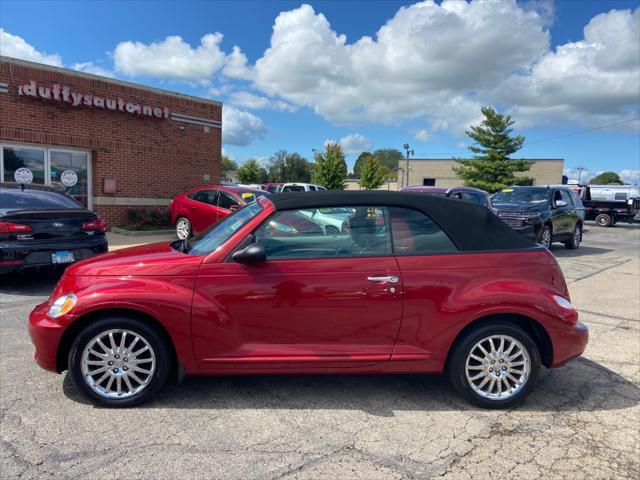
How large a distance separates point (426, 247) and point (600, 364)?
94.9 inches

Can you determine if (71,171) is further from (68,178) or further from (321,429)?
(321,429)

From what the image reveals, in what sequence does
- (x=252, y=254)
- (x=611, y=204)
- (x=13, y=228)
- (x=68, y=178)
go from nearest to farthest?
(x=252, y=254), (x=13, y=228), (x=68, y=178), (x=611, y=204)

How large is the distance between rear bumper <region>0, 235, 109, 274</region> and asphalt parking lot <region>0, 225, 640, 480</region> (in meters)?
2.22

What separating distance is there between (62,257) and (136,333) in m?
3.95

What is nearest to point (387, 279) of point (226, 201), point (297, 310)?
point (297, 310)

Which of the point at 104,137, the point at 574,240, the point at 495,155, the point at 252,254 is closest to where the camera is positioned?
the point at 252,254

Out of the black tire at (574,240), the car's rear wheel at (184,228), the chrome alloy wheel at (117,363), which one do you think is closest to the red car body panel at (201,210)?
the car's rear wheel at (184,228)

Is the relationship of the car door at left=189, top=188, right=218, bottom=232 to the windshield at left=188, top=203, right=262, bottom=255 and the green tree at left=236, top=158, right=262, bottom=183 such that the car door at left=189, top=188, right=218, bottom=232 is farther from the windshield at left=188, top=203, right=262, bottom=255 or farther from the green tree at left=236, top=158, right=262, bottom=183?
the green tree at left=236, top=158, right=262, bottom=183

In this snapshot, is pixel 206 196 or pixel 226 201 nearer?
pixel 226 201

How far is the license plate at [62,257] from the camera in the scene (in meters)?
6.45

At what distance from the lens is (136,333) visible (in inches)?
131

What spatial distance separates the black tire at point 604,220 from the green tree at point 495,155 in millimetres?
13294

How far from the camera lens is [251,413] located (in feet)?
11.0

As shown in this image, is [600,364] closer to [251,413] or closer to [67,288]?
[251,413]
